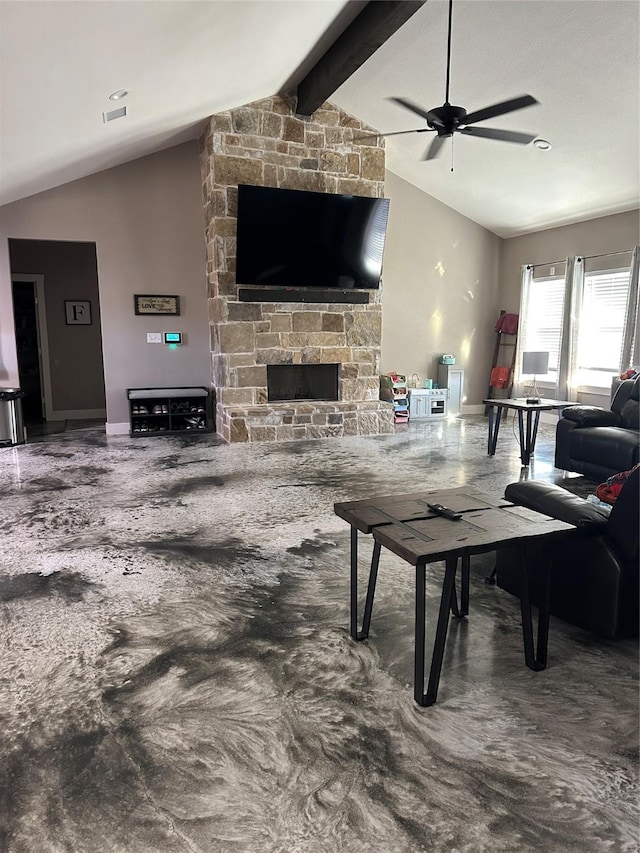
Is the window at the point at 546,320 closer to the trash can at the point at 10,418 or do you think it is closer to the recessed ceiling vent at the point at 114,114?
the recessed ceiling vent at the point at 114,114

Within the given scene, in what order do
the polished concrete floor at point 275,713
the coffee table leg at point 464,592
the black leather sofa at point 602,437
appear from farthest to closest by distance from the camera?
the black leather sofa at point 602,437 → the coffee table leg at point 464,592 → the polished concrete floor at point 275,713

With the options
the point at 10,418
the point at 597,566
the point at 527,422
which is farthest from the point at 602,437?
the point at 10,418

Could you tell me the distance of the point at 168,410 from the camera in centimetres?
720

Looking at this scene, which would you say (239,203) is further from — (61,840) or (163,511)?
(61,840)

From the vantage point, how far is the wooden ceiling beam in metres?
4.28

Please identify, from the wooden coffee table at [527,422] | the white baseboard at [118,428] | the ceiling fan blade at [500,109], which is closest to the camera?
the ceiling fan blade at [500,109]

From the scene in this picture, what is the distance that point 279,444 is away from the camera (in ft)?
22.0

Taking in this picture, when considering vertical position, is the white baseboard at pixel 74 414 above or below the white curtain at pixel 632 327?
below

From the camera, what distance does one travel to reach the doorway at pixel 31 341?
8516 mm

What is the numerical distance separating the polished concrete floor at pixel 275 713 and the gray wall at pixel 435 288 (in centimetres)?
561

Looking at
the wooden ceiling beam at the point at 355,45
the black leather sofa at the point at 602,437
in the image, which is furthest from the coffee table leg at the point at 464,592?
the wooden ceiling beam at the point at 355,45

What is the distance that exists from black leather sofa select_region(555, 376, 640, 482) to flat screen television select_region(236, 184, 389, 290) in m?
3.17

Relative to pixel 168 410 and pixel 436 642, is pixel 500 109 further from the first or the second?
pixel 168 410

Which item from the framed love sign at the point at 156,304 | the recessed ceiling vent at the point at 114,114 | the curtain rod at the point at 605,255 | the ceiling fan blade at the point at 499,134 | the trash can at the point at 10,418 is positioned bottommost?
the trash can at the point at 10,418
